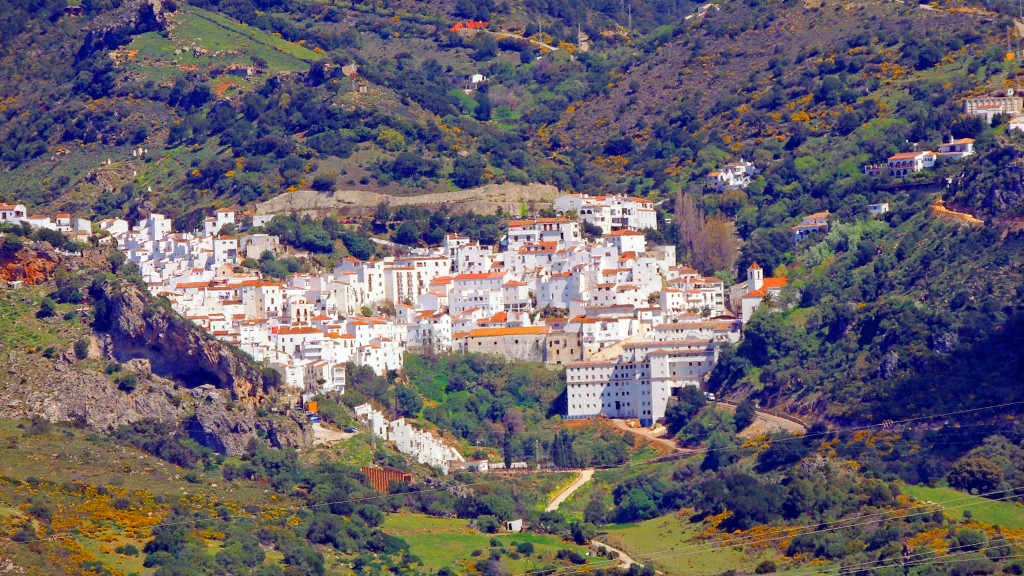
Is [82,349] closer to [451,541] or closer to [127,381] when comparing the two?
[127,381]

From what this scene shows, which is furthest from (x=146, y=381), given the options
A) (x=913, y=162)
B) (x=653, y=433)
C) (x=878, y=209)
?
(x=913, y=162)

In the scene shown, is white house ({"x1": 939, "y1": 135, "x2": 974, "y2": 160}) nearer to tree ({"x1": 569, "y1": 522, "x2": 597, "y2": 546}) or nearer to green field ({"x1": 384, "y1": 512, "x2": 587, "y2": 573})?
tree ({"x1": 569, "y1": 522, "x2": 597, "y2": 546})

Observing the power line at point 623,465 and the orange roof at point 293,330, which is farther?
the orange roof at point 293,330

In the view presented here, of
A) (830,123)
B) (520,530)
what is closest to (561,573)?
(520,530)

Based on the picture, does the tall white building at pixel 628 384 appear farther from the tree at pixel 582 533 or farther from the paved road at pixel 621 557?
the paved road at pixel 621 557

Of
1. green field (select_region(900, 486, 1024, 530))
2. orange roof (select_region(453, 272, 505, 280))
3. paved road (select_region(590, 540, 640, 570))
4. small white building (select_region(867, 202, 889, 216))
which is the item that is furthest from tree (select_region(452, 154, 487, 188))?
green field (select_region(900, 486, 1024, 530))

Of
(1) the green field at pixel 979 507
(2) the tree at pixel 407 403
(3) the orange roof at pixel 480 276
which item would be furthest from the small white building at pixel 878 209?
(1) the green field at pixel 979 507
